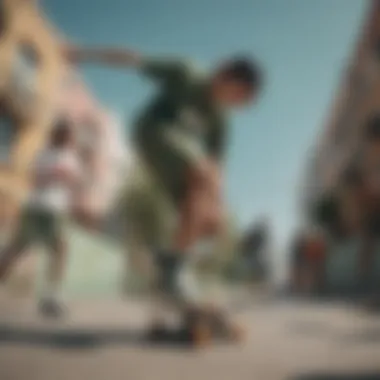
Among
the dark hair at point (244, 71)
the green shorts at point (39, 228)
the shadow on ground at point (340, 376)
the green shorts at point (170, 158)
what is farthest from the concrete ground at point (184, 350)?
the dark hair at point (244, 71)

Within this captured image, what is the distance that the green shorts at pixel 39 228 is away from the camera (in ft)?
4.62

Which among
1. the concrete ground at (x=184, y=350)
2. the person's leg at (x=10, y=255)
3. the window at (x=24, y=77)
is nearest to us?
the concrete ground at (x=184, y=350)

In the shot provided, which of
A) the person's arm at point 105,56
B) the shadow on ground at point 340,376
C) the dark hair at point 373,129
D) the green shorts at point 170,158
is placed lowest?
the shadow on ground at point 340,376

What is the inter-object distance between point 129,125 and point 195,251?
0.37 m

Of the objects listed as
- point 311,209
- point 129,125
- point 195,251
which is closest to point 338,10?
point 311,209

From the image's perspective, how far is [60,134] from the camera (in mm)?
1455

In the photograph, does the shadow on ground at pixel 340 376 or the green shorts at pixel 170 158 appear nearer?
the shadow on ground at pixel 340 376

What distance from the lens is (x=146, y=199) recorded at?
1432 millimetres

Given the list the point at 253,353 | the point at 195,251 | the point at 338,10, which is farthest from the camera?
the point at 338,10

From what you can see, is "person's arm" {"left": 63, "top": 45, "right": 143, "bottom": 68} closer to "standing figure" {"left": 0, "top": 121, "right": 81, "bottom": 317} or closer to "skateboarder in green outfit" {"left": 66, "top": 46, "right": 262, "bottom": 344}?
"skateboarder in green outfit" {"left": 66, "top": 46, "right": 262, "bottom": 344}

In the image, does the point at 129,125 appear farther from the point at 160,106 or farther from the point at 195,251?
the point at 195,251

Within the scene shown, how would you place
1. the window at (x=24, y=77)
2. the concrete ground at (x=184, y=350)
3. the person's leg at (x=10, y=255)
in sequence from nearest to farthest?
the concrete ground at (x=184, y=350)
the person's leg at (x=10, y=255)
the window at (x=24, y=77)

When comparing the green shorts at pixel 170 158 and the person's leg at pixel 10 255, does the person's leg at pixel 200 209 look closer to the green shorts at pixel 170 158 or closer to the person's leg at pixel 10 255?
the green shorts at pixel 170 158

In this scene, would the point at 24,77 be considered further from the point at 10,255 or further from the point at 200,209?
the point at 200,209
